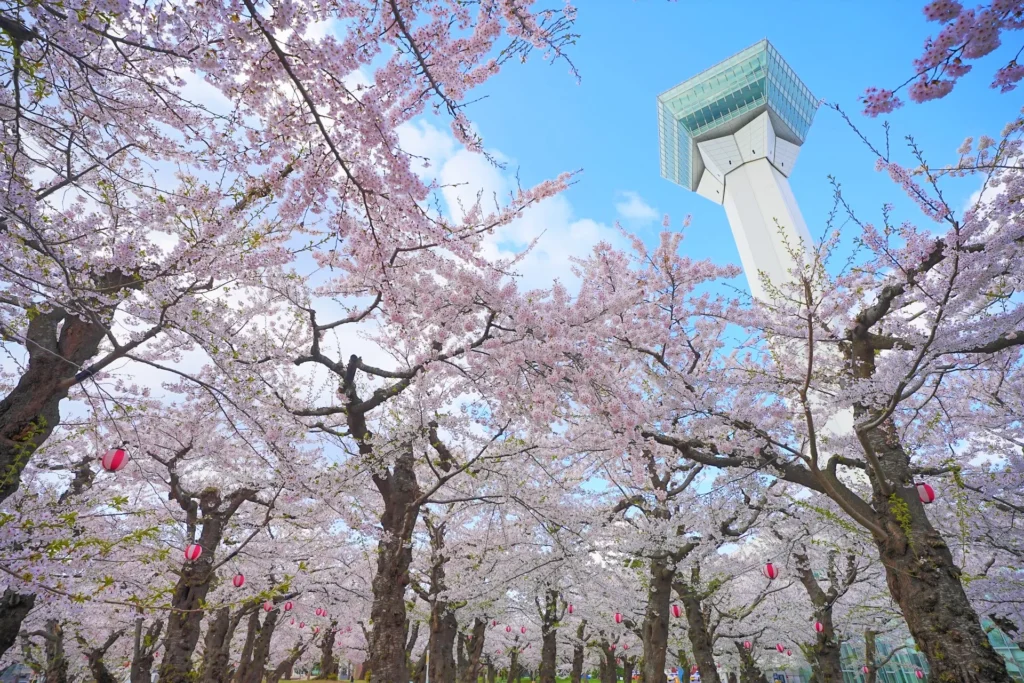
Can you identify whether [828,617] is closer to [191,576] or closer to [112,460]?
[191,576]

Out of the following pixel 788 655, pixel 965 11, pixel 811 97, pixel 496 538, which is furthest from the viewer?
pixel 811 97

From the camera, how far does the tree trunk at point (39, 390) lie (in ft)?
16.7

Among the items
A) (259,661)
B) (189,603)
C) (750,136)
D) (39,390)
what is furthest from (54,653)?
(750,136)

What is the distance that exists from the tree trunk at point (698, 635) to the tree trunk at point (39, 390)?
12742 mm

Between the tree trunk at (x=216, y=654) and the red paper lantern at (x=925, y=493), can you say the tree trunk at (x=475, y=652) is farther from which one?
the red paper lantern at (x=925, y=493)

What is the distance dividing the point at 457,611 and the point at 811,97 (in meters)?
80.0

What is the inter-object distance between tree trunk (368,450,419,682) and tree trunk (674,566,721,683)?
7.65 meters

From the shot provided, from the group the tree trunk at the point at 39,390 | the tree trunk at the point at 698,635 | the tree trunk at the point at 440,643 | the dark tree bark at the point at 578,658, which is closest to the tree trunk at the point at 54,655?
the tree trunk at the point at 440,643

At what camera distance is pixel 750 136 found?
62.6 meters

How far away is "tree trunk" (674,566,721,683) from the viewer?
1221cm

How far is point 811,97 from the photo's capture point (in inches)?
2714

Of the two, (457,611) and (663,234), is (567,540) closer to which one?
(457,611)

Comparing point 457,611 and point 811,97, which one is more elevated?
point 811,97

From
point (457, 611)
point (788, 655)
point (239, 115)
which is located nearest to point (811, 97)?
point (788, 655)
